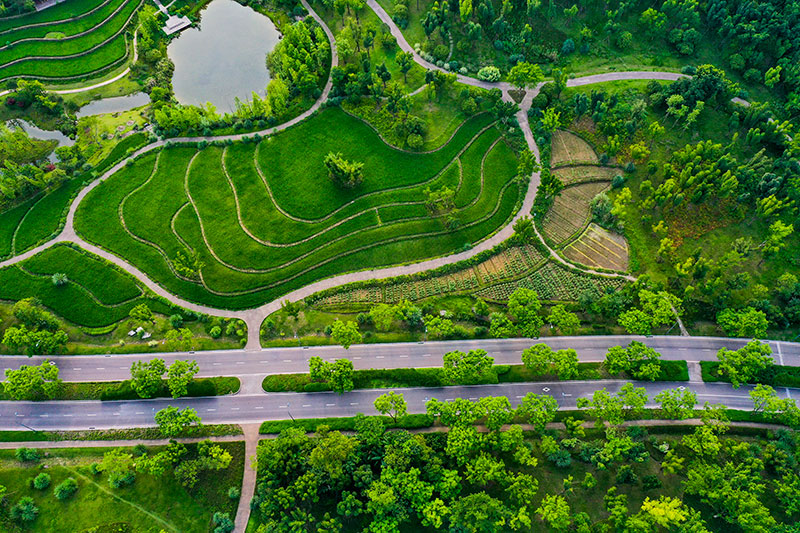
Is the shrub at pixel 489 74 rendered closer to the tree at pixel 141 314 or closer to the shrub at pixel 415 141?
the shrub at pixel 415 141

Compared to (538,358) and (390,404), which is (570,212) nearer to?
(538,358)

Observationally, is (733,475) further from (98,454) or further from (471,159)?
(98,454)

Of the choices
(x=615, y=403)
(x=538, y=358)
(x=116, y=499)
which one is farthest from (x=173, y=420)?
(x=615, y=403)

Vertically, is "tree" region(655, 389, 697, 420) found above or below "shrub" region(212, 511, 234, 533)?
above

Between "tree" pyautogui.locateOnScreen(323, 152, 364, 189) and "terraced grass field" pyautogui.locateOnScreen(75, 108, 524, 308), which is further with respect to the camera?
"tree" pyautogui.locateOnScreen(323, 152, 364, 189)

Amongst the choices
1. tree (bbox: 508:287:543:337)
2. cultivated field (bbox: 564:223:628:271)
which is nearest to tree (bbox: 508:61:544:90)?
cultivated field (bbox: 564:223:628:271)

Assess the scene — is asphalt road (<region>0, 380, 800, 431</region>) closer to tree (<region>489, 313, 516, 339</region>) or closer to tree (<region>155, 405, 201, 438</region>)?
tree (<region>155, 405, 201, 438</region>)

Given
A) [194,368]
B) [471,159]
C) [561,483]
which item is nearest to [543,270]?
[471,159]
